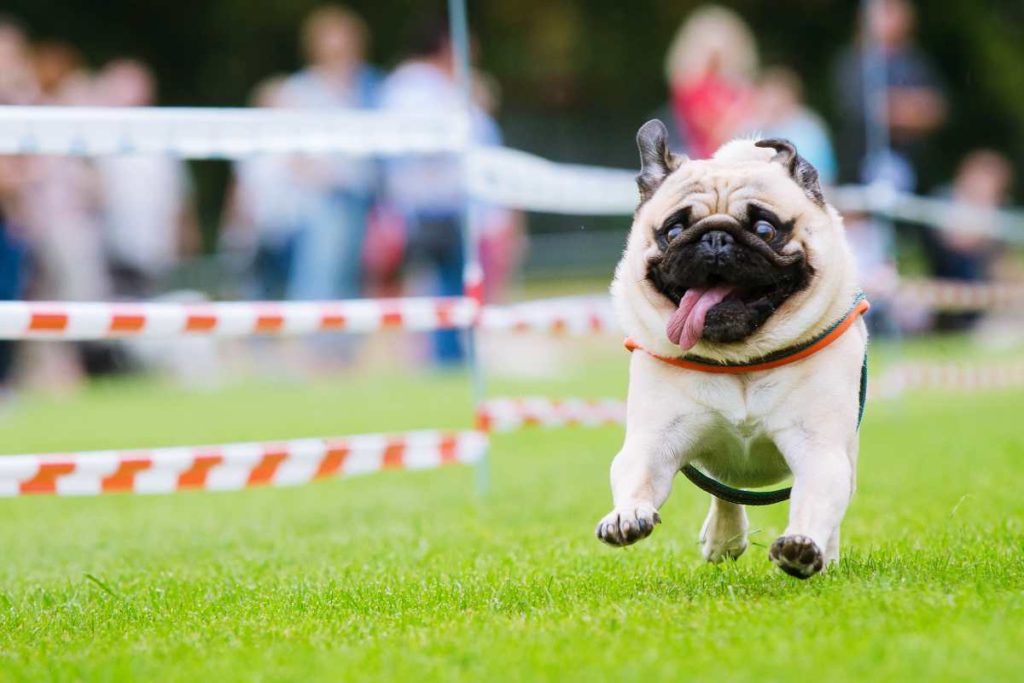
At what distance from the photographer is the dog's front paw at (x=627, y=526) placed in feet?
14.5

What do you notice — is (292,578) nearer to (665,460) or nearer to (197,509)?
(665,460)

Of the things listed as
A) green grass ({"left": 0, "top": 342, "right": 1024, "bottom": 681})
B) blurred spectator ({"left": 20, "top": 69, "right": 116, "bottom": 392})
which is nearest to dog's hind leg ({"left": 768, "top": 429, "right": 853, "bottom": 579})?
green grass ({"left": 0, "top": 342, "right": 1024, "bottom": 681})

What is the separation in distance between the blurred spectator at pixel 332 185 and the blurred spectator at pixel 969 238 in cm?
588

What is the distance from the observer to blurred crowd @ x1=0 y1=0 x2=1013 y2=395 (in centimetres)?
1365

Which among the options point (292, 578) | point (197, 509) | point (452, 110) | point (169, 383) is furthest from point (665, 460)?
point (169, 383)

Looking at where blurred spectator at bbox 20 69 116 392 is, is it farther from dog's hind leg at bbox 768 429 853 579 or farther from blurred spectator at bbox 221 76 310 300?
dog's hind leg at bbox 768 429 853 579

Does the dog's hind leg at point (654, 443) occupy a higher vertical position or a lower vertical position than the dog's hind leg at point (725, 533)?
higher

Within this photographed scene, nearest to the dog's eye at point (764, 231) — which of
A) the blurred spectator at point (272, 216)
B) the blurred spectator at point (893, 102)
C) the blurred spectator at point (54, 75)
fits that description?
the blurred spectator at point (893, 102)

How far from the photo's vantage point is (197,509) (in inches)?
325

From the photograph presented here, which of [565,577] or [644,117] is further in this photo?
[644,117]

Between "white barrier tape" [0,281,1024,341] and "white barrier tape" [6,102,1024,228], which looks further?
"white barrier tape" [6,102,1024,228]

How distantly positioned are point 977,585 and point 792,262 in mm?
1058

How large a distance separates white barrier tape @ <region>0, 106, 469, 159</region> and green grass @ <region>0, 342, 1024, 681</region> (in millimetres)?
1719

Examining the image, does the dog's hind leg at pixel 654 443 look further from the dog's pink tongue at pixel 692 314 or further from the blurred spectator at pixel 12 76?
the blurred spectator at pixel 12 76
